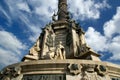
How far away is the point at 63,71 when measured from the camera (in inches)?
516

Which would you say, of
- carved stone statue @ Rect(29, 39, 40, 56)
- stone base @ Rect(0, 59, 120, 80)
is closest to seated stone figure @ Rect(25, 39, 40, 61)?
carved stone statue @ Rect(29, 39, 40, 56)

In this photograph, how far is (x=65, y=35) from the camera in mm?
23156

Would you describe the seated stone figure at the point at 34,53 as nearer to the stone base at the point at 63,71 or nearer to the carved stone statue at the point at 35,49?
the carved stone statue at the point at 35,49

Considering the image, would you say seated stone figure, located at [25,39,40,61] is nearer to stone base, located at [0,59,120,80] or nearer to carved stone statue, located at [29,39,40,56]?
carved stone statue, located at [29,39,40,56]

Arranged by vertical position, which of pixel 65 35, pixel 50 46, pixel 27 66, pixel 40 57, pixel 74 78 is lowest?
pixel 74 78

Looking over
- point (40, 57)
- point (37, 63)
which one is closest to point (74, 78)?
point (37, 63)

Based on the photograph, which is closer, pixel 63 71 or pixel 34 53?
pixel 63 71

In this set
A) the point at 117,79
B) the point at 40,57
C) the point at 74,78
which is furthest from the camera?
the point at 40,57

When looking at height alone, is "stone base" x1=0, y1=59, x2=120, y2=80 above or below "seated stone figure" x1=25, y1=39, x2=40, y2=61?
below

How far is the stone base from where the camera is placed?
12915 millimetres

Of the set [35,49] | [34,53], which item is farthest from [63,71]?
[35,49]

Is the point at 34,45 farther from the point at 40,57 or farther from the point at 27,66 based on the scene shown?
the point at 27,66

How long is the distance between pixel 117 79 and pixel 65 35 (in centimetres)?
1027

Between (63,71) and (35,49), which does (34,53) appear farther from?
(63,71)
